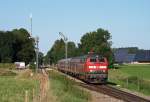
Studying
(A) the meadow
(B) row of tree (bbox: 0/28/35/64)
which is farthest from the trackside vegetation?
(B) row of tree (bbox: 0/28/35/64)

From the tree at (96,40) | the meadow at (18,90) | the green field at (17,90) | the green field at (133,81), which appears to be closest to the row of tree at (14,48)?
the tree at (96,40)

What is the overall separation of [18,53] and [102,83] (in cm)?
10442

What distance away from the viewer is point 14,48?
15525 centimetres

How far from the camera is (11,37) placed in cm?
15138

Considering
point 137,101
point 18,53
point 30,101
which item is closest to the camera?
point 30,101

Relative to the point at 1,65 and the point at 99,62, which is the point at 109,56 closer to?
the point at 1,65

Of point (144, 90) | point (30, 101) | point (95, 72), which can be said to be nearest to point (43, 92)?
point (30, 101)

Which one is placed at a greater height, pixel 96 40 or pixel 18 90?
pixel 96 40

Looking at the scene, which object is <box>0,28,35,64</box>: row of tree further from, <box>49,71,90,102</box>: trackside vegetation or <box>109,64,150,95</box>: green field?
<box>49,71,90,102</box>: trackside vegetation

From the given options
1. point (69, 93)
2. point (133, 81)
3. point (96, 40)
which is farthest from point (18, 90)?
point (96, 40)

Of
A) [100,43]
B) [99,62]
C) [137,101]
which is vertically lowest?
[137,101]

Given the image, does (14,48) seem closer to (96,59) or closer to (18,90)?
(96,59)

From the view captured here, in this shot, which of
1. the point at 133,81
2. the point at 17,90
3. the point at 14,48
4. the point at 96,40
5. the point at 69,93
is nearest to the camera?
the point at 69,93

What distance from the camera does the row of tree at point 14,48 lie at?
471 feet
